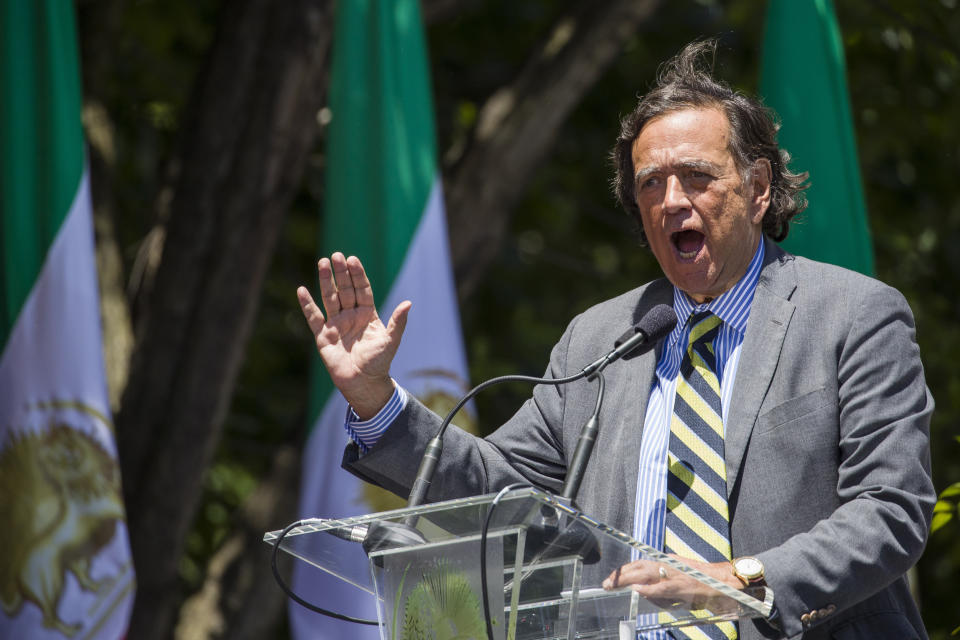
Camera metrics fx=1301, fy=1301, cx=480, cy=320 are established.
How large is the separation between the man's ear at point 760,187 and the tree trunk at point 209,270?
2961 millimetres

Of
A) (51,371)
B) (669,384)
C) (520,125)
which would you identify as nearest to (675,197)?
(669,384)

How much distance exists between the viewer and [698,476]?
8.14ft

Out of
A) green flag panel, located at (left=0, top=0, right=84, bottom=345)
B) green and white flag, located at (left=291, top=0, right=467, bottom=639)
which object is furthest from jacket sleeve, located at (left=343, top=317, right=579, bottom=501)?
green flag panel, located at (left=0, top=0, right=84, bottom=345)

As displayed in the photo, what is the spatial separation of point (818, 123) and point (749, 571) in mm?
3268

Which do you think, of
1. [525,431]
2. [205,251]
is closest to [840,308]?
[525,431]

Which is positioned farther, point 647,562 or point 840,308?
point 840,308

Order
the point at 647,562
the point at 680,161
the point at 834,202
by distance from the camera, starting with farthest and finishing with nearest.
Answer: the point at 834,202, the point at 680,161, the point at 647,562

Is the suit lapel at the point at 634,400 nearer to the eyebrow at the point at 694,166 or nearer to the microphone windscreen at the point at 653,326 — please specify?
the microphone windscreen at the point at 653,326

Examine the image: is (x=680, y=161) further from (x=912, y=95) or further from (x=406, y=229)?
(x=912, y=95)

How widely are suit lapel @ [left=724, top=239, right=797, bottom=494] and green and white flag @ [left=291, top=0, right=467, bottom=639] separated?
8.18 feet

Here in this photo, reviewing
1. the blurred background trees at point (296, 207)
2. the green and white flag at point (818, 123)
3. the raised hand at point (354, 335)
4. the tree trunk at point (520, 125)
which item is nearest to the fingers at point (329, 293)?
the raised hand at point (354, 335)

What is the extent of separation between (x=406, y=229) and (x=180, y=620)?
2.01 m

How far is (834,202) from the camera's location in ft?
16.2

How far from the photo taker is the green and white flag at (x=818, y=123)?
4.86 meters
